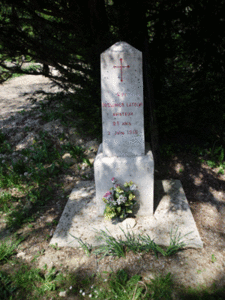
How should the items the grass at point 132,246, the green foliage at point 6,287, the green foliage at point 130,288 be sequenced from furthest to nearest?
1. the grass at point 132,246
2. the green foliage at point 6,287
3. the green foliage at point 130,288

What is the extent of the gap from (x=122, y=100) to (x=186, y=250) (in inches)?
74.2

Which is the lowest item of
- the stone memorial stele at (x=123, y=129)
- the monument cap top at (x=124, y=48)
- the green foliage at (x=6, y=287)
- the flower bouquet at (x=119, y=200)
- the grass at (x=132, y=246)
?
the green foliage at (x=6, y=287)

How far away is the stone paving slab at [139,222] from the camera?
261cm

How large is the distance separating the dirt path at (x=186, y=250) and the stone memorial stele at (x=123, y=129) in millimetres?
721

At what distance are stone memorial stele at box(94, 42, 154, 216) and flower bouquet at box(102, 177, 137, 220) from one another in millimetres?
96

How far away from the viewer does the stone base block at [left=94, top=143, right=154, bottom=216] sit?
2.75 m

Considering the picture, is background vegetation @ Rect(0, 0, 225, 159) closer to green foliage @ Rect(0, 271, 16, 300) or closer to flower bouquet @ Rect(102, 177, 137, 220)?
flower bouquet @ Rect(102, 177, 137, 220)

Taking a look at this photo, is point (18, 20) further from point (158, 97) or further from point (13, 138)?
point (158, 97)

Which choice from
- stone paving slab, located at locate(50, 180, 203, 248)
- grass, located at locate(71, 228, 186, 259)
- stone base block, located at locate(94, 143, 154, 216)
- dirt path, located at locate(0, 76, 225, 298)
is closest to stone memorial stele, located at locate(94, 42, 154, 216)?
stone base block, located at locate(94, 143, 154, 216)

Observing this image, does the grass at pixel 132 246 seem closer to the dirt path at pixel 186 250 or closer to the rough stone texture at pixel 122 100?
the dirt path at pixel 186 250

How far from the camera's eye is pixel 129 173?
9.18 ft

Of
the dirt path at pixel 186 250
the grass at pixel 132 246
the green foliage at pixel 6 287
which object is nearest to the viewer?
the green foliage at pixel 6 287

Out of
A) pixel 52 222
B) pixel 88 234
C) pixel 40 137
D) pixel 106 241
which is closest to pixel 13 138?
pixel 40 137

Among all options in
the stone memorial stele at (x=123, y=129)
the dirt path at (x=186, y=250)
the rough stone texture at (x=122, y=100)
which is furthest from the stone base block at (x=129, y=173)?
the dirt path at (x=186, y=250)
